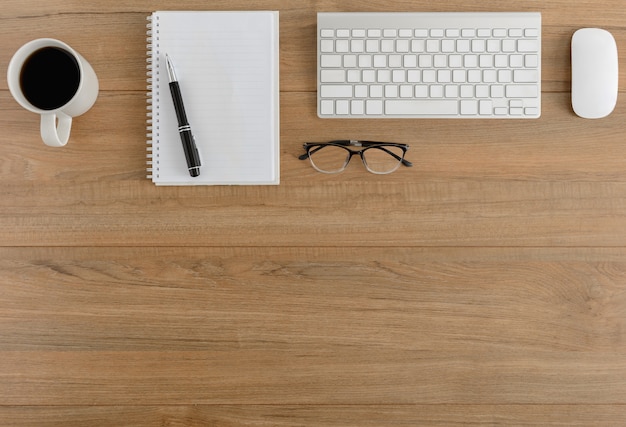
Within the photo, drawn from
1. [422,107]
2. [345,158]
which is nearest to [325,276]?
[345,158]

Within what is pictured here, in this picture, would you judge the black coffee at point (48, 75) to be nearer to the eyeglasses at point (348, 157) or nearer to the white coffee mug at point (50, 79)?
the white coffee mug at point (50, 79)

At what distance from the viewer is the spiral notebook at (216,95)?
780 mm

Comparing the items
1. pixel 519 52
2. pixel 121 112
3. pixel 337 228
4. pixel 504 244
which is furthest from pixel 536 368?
pixel 121 112

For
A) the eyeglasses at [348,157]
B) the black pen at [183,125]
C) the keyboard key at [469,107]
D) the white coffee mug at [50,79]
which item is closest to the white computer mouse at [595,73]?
the keyboard key at [469,107]

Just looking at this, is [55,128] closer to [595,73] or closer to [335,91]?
[335,91]

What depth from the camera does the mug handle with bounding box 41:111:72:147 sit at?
2.35ft

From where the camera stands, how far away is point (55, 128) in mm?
723

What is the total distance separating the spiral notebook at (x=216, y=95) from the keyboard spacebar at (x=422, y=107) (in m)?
0.19

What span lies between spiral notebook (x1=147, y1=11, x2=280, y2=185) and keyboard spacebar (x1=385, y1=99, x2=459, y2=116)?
192 mm

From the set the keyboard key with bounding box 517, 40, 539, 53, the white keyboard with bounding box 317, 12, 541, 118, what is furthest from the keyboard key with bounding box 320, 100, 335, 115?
the keyboard key with bounding box 517, 40, 539, 53

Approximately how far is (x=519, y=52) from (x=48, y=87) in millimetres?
702

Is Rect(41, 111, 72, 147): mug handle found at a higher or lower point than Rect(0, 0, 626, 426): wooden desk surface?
higher

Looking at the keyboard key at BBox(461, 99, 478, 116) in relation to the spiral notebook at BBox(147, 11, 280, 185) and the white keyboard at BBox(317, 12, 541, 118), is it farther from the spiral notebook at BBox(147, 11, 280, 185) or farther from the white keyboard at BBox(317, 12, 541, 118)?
the spiral notebook at BBox(147, 11, 280, 185)

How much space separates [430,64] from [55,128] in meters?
0.56
